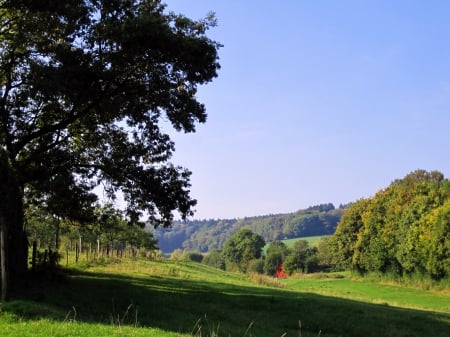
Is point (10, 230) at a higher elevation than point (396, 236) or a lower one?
higher

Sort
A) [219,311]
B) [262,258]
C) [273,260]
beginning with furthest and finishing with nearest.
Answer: [262,258] < [273,260] < [219,311]

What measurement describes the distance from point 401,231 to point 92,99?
62910mm

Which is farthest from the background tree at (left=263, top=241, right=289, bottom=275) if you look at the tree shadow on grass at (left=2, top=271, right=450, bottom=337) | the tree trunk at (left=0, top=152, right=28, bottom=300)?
the tree trunk at (left=0, top=152, right=28, bottom=300)

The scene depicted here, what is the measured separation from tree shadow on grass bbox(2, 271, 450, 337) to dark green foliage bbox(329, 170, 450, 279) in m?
42.9

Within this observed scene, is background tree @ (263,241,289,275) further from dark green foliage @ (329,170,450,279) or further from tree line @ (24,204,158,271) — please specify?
tree line @ (24,204,158,271)

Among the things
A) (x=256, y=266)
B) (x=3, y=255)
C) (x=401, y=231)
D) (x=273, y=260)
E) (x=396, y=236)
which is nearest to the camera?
(x=3, y=255)

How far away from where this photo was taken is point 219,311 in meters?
21.2

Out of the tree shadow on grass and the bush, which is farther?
the bush

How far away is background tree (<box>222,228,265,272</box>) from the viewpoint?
138m

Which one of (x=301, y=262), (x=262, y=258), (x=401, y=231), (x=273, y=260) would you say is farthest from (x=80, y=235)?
(x=262, y=258)

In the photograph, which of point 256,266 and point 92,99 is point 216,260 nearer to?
point 256,266

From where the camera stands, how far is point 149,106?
22.9m

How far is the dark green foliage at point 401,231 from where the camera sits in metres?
64.0

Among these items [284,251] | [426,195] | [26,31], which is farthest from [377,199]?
[26,31]
